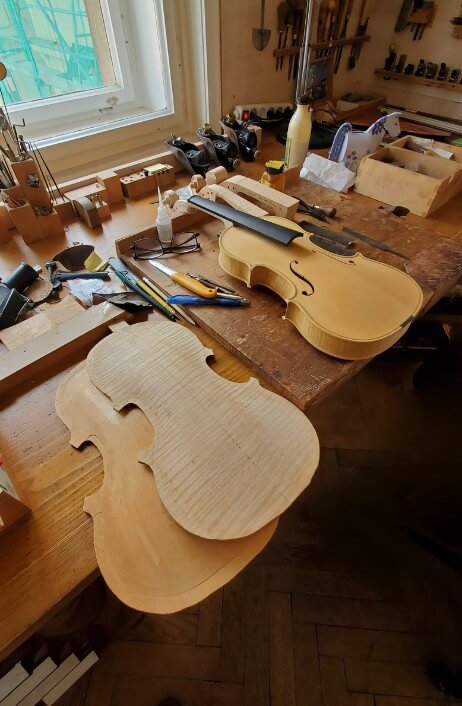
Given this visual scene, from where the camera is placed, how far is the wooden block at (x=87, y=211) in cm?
118

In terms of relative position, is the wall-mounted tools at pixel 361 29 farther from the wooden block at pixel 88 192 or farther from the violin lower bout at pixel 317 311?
the violin lower bout at pixel 317 311

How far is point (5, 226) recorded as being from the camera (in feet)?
3.70

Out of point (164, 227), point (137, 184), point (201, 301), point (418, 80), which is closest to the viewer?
point (201, 301)

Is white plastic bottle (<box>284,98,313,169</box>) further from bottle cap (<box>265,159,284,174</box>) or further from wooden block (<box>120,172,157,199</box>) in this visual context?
wooden block (<box>120,172,157,199</box>)

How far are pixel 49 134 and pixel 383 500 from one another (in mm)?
1954

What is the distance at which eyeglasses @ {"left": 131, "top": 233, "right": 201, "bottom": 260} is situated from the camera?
103cm

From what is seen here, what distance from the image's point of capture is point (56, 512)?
0.57 m

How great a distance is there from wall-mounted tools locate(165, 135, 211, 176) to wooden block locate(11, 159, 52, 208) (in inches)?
20.8

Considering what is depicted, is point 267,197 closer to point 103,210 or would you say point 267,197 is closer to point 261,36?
point 103,210

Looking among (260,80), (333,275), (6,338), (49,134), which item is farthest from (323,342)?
(260,80)

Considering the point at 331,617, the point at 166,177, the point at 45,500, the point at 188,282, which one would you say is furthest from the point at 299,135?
the point at 331,617

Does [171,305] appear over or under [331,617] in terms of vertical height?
over

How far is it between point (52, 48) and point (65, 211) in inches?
29.5

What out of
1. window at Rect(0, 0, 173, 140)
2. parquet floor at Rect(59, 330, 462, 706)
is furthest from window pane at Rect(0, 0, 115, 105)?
parquet floor at Rect(59, 330, 462, 706)
